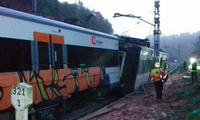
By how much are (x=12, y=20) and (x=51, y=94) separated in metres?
2.35

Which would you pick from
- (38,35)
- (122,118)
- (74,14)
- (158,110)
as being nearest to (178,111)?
(158,110)

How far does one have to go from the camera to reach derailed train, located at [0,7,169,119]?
5.74 m

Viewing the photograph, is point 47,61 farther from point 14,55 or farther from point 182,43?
point 182,43

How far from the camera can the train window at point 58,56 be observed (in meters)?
7.31

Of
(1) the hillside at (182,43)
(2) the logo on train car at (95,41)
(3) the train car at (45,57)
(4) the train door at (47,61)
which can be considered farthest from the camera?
(1) the hillside at (182,43)

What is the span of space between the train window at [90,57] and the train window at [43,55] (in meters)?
1.18

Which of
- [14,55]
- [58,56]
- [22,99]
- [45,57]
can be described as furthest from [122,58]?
[22,99]

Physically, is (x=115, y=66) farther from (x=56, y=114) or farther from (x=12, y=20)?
(x=12, y=20)

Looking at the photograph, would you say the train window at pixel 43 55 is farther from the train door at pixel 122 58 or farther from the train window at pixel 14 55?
the train door at pixel 122 58

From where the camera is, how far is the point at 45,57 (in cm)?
686

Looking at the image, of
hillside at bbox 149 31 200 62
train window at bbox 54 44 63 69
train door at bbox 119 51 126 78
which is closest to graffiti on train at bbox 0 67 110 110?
train window at bbox 54 44 63 69

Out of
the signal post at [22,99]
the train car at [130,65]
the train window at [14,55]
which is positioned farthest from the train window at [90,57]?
the signal post at [22,99]

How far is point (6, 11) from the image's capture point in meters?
5.76

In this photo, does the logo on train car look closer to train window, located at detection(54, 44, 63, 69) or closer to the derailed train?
the derailed train
